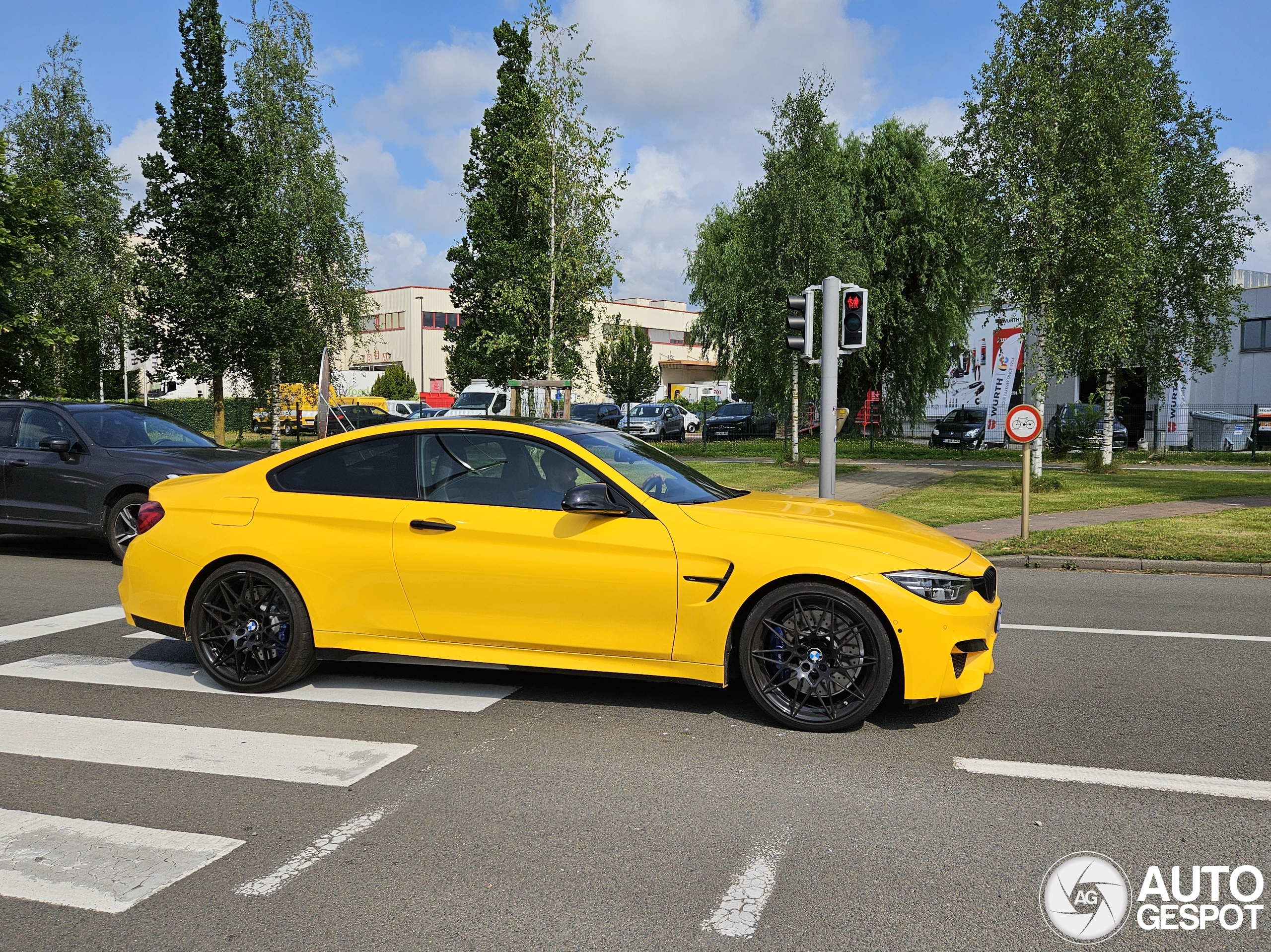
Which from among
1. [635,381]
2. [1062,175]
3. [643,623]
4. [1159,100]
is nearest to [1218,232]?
[1159,100]

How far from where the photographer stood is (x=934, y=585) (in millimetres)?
4758

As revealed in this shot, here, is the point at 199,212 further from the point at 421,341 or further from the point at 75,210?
the point at 421,341

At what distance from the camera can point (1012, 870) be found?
3.38 metres

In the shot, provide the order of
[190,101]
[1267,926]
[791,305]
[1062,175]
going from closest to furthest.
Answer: [1267,926], [791,305], [1062,175], [190,101]

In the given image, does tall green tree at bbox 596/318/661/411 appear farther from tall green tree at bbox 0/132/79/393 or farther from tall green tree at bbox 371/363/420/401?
tall green tree at bbox 0/132/79/393

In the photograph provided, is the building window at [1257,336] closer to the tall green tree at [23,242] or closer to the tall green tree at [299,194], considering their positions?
the tall green tree at [299,194]

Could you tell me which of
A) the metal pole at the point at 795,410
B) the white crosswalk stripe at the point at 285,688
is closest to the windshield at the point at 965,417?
the metal pole at the point at 795,410

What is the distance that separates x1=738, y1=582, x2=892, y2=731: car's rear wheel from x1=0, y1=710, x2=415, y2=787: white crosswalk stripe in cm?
176

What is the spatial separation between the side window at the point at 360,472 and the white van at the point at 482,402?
82.9 feet

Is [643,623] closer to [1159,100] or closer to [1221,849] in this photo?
[1221,849]

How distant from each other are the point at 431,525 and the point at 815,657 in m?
2.12

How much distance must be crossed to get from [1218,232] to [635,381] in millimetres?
36818

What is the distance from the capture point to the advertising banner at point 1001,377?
30.6 metres

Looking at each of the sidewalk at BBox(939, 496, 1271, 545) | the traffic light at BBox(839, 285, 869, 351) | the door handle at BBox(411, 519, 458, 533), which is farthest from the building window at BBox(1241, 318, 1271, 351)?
the door handle at BBox(411, 519, 458, 533)
